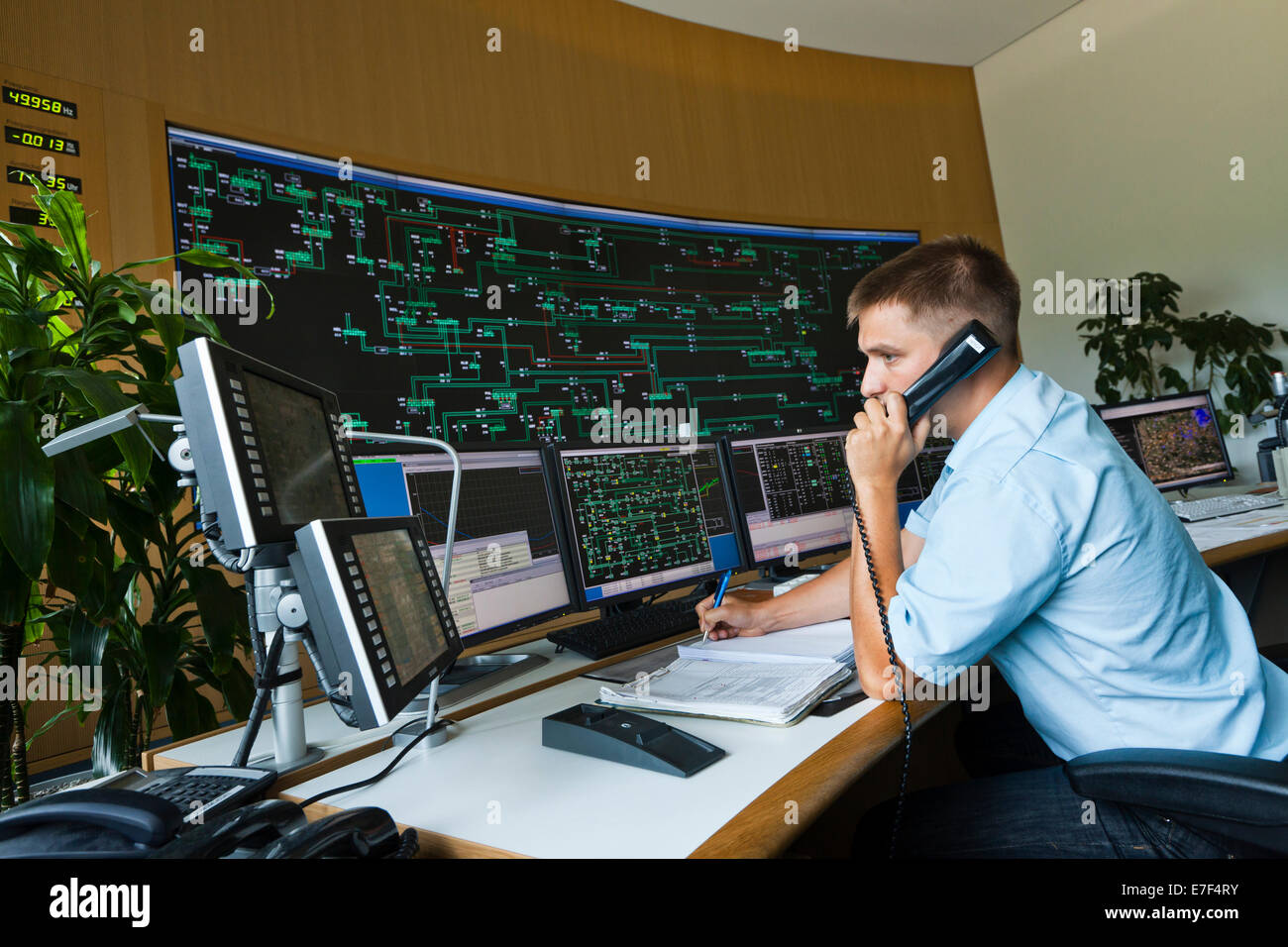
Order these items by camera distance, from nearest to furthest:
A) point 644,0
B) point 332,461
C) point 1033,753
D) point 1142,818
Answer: point 1142,818, point 332,461, point 1033,753, point 644,0

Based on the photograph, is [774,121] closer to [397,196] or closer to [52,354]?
[397,196]

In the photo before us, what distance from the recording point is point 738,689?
117cm

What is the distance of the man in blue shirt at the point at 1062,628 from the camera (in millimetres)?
980

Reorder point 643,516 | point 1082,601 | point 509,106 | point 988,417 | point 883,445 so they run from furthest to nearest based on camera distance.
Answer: point 509,106
point 643,516
point 883,445
point 988,417
point 1082,601

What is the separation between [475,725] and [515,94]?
9.59 feet

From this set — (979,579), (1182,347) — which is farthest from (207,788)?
(1182,347)

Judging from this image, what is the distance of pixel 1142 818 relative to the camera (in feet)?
2.97

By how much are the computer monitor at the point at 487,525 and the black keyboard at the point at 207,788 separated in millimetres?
454

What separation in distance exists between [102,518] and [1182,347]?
480 cm

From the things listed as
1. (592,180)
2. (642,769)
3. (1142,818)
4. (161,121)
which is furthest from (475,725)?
(592,180)

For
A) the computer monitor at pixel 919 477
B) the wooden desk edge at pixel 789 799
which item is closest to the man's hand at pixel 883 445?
the wooden desk edge at pixel 789 799

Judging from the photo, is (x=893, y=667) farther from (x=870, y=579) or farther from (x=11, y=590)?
(x=11, y=590)

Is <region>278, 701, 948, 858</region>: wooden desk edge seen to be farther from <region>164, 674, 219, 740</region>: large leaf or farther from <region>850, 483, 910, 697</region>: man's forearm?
<region>164, 674, 219, 740</region>: large leaf

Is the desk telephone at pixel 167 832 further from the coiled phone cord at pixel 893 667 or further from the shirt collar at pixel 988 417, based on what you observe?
the shirt collar at pixel 988 417
